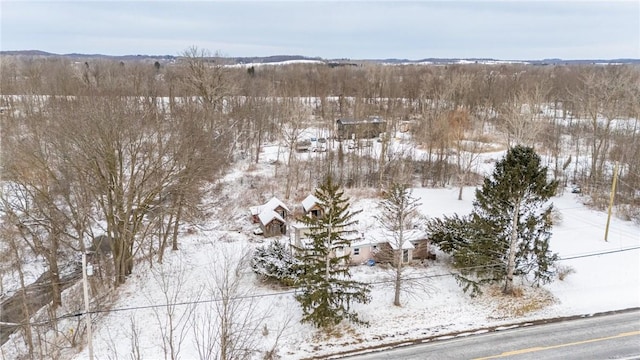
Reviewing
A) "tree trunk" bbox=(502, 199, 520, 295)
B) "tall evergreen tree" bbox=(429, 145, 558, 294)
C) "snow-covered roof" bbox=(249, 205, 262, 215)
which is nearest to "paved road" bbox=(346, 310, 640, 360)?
"tree trunk" bbox=(502, 199, 520, 295)

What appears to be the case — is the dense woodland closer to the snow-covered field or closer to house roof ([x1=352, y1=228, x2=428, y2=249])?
the snow-covered field

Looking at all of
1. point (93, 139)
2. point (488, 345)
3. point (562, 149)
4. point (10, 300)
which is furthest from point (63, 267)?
point (562, 149)

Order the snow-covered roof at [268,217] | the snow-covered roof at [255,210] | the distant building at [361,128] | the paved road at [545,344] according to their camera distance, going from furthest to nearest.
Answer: the distant building at [361,128]
the snow-covered roof at [255,210]
the snow-covered roof at [268,217]
the paved road at [545,344]

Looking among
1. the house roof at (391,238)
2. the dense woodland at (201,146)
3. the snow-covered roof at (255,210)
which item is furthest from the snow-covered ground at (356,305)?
the snow-covered roof at (255,210)

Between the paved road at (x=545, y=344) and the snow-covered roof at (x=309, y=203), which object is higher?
the snow-covered roof at (x=309, y=203)

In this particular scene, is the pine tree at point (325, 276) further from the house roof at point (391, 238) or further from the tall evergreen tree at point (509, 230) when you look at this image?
the tall evergreen tree at point (509, 230)

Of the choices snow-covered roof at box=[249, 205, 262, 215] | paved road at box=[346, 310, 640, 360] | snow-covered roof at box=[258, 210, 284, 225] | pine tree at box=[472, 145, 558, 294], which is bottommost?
paved road at box=[346, 310, 640, 360]
